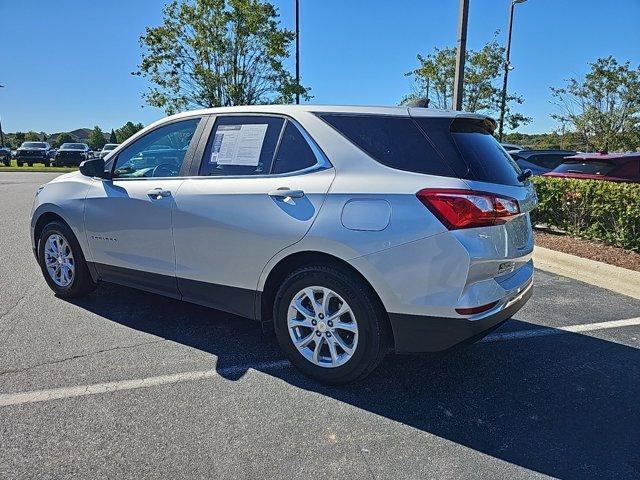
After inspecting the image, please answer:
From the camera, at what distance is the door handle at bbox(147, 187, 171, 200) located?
11.7 feet

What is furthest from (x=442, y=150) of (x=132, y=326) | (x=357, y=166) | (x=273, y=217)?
(x=132, y=326)

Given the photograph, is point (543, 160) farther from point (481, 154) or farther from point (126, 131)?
point (126, 131)

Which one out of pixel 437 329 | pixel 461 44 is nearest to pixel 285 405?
pixel 437 329

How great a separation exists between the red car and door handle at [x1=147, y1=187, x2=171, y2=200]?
7.09 m

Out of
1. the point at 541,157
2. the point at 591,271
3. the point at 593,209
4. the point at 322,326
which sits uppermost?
the point at 541,157

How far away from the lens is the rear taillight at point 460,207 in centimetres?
258

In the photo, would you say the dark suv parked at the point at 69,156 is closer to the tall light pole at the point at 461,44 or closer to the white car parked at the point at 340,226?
the tall light pole at the point at 461,44

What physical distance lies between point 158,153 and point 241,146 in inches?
39.4

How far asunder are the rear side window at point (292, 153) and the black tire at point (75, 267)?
2.36m

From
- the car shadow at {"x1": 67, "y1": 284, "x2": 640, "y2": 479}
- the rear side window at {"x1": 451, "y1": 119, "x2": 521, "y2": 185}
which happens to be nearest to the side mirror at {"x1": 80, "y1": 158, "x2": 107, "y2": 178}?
the car shadow at {"x1": 67, "y1": 284, "x2": 640, "y2": 479}

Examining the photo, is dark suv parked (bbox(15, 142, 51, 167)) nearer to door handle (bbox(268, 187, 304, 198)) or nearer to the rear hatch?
door handle (bbox(268, 187, 304, 198))

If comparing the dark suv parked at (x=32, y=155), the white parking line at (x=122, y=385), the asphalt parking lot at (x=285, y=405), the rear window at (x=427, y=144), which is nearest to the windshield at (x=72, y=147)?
the dark suv parked at (x=32, y=155)

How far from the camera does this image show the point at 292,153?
313 cm

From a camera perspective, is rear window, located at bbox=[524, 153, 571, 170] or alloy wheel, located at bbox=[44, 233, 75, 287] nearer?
alloy wheel, located at bbox=[44, 233, 75, 287]
